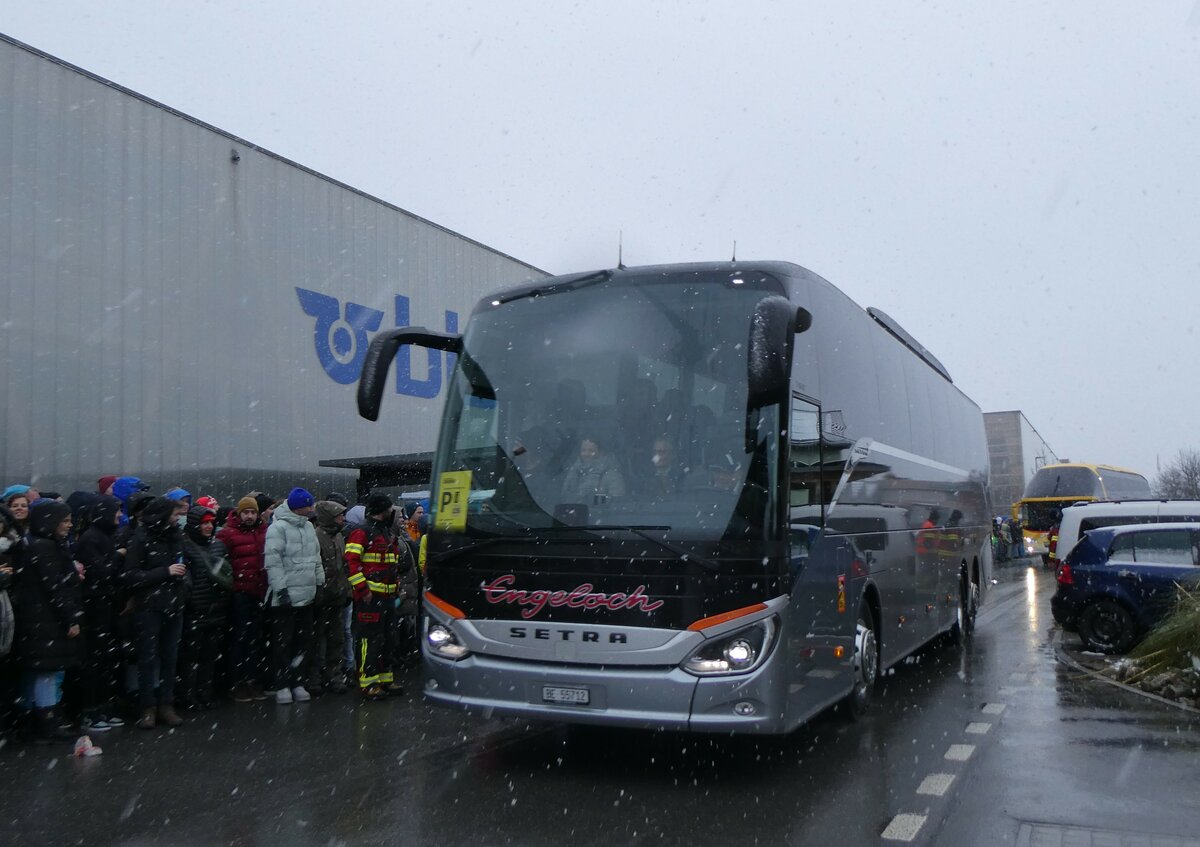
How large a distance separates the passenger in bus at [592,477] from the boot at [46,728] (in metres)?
4.41

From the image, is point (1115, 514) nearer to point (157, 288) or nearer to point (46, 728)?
point (157, 288)

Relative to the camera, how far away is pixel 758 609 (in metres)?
6.25

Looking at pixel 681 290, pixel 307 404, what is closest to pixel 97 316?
pixel 307 404

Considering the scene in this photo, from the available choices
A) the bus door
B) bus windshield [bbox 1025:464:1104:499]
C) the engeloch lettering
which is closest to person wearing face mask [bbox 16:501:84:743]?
the engeloch lettering

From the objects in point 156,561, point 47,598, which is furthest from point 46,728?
point 156,561

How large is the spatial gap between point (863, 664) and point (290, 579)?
5022 millimetres

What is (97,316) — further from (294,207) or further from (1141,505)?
(1141,505)

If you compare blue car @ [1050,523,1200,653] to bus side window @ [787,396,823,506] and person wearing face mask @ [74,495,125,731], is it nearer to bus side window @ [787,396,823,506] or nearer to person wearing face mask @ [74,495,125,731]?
bus side window @ [787,396,823,506]

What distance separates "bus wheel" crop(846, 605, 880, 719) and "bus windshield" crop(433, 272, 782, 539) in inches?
96.4

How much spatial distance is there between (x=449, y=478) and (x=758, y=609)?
2194 mm

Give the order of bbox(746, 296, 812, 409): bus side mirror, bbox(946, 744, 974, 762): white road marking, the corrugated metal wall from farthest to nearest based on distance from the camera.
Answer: the corrugated metal wall < bbox(946, 744, 974, 762): white road marking < bbox(746, 296, 812, 409): bus side mirror

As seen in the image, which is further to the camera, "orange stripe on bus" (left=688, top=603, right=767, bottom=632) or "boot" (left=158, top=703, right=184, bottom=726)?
"boot" (left=158, top=703, right=184, bottom=726)

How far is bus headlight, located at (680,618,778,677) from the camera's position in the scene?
6.22m

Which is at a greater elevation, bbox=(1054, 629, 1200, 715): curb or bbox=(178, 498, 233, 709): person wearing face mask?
bbox=(178, 498, 233, 709): person wearing face mask
